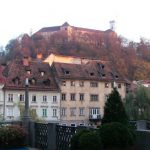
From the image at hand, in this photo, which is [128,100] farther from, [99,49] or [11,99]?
[99,49]

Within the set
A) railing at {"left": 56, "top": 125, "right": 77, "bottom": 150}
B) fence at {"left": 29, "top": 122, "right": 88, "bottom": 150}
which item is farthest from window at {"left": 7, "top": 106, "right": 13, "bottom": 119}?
railing at {"left": 56, "top": 125, "right": 77, "bottom": 150}

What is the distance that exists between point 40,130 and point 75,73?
55052 millimetres

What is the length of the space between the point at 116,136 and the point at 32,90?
5635 centimetres

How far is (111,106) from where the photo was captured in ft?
46.5

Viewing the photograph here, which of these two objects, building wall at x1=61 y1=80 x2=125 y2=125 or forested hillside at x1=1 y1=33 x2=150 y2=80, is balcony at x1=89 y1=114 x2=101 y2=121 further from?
forested hillside at x1=1 y1=33 x2=150 y2=80

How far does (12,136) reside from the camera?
18359 mm

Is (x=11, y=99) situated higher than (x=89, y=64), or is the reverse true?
(x=89, y=64)

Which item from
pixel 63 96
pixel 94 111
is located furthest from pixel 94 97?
pixel 63 96

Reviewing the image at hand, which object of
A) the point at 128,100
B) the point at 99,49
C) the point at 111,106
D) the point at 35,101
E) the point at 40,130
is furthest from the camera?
the point at 99,49

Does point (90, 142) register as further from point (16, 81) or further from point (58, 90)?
point (58, 90)

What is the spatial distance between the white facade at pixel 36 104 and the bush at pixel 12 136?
147ft

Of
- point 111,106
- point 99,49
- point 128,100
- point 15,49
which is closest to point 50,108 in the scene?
point 128,100

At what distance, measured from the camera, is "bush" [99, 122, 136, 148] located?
12336 mm

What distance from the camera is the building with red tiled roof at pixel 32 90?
65.8m
